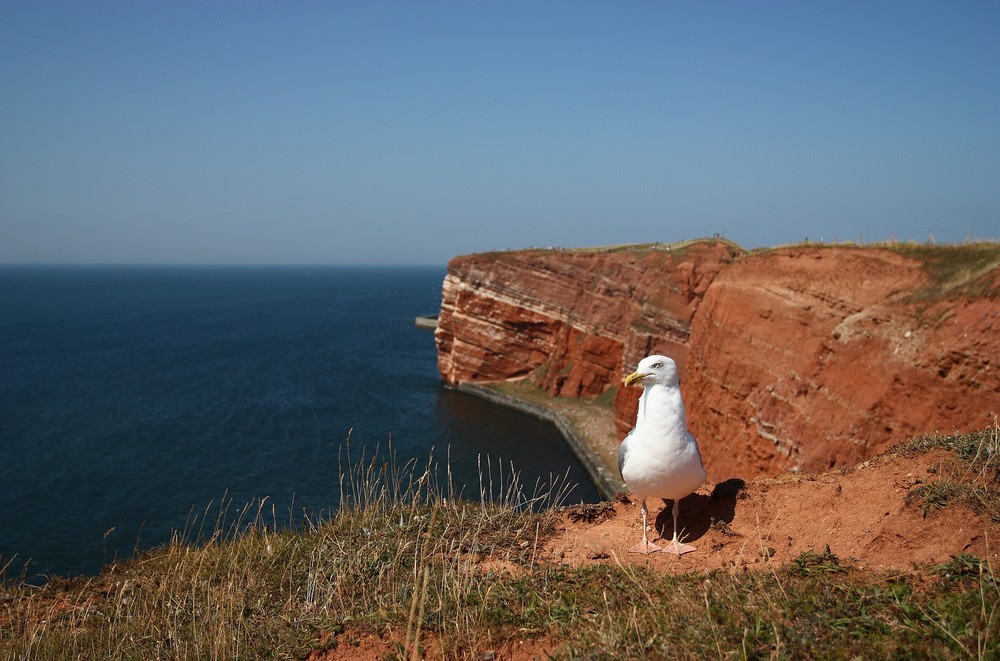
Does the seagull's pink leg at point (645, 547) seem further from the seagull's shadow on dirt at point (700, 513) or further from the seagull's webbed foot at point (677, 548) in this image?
the seagull's shadow on dirt at point (700, 513)

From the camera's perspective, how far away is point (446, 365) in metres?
47.8

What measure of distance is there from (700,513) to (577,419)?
3007cm

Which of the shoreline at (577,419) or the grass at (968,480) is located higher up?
the grass at (968,480)

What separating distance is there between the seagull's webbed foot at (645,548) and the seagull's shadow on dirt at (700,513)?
0.46 meters

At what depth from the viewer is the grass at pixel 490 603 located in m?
3.80

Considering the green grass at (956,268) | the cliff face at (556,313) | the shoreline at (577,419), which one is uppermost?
the green grass at (956,268)

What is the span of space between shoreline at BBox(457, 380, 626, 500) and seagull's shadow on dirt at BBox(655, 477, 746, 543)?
60.1 ft

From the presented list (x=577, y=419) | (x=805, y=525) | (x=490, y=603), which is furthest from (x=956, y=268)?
(x=577, y=419)

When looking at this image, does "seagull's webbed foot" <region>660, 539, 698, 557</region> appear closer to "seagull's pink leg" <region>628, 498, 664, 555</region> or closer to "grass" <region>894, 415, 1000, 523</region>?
"seagull's pink leg" <region>628, 498, 664, 555</region>

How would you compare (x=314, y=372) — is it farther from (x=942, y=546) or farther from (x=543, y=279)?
(x=942, y=546)

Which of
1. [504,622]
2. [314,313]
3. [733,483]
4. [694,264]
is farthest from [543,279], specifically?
[314,313]

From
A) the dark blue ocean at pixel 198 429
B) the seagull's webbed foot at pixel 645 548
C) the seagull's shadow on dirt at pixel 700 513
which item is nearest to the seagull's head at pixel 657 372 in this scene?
the seagull's shadow on dirt at pixel 700 513

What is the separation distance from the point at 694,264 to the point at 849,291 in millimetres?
16631

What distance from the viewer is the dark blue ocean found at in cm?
2305
